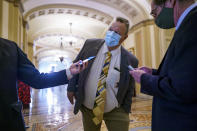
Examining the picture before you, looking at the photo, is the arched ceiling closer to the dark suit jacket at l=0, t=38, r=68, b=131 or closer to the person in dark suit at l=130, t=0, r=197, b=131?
the dark suit jacket at l=0, t=38, r=68, b=131

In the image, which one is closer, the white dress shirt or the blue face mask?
the white dress shirt

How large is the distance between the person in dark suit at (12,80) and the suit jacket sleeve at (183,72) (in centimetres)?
87

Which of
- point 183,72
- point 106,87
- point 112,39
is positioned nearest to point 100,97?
point 106,87

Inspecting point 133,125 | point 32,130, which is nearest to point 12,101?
point 32,130

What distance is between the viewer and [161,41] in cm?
786

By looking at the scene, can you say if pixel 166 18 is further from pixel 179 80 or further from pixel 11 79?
pixel 11 79

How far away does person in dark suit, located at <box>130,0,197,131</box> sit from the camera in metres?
0.81

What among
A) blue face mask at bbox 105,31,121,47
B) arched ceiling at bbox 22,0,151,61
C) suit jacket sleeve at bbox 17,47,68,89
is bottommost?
suit jacket sleeve at bbox 17,47,68,89

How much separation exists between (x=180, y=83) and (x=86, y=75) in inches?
42.7

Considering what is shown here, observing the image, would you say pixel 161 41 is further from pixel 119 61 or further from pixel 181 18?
pixel 181 18

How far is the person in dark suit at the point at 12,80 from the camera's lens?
38.9 inches

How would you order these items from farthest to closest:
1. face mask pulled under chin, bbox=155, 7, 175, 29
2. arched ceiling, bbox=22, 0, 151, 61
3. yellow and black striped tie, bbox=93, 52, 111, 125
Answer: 1. arched ceiling, bbox=22, 0, 151, 61
2. yellow and black striped tie, bbox=93, 52, 111, 125
3. face mask pulled under chin, bbox=155, 7, 175, 29

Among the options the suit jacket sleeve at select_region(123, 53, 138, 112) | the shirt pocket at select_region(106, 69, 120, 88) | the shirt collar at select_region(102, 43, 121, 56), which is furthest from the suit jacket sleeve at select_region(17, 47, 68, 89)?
the suit jacket sleeve at select_region(123, 53, 138, 112)

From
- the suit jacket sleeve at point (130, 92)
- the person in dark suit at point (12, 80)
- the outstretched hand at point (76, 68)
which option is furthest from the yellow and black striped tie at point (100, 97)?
the person in dark suit at point (12, 80)
